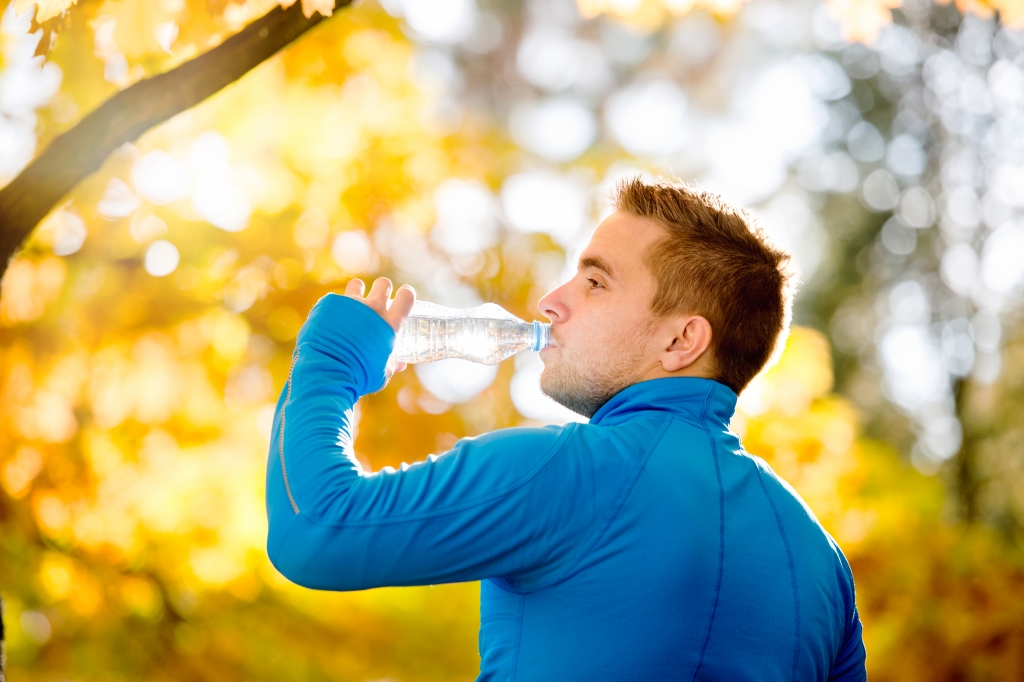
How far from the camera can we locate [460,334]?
253 centimetres

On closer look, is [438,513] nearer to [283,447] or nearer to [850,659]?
[283,447]

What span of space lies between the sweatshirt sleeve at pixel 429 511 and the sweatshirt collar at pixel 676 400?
272 mm

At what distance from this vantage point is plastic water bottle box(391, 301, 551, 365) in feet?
7.89

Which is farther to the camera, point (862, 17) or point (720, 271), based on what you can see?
point (862, 17)

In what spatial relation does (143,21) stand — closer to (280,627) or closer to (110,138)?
(110,138)

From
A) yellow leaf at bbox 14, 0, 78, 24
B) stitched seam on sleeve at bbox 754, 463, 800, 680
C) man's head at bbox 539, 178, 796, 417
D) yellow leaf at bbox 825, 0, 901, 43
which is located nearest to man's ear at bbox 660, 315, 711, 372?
man's head at bbox 539, 178, 796, 417

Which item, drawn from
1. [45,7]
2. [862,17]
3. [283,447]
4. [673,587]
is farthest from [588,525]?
[862,17]

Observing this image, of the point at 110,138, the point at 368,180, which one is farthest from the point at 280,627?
the point at 110,138

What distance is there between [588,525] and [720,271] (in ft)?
2.33

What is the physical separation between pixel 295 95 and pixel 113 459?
2073 mm

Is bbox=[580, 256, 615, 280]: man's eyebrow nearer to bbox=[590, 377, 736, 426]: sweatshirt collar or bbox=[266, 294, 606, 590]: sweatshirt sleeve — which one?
bbox=[590, 377, 736, 426]: sweatshirt collar

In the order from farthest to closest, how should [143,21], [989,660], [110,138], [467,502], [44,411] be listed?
[989,660], [44,411], [143,21], [110,138], [467,502]

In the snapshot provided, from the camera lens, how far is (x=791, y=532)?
148 centimetres

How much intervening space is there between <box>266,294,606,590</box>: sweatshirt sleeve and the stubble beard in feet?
1.22
